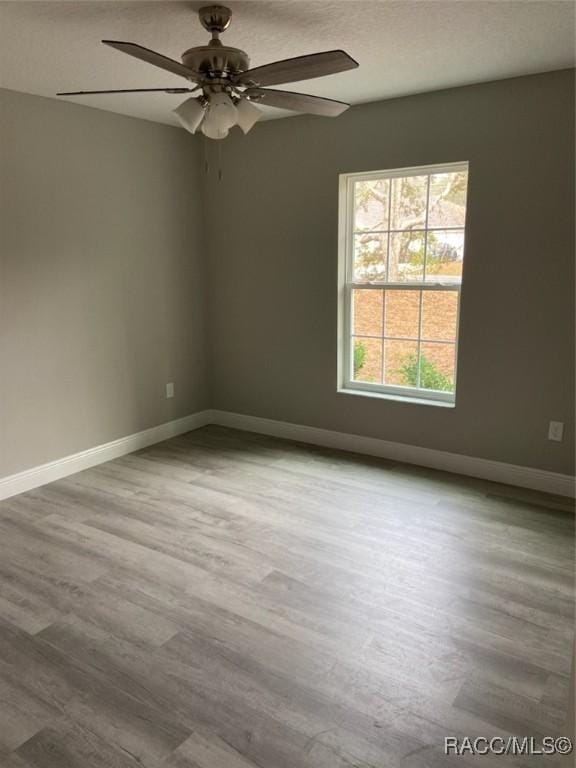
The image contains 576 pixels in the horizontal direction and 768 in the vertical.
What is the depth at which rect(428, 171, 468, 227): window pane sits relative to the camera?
356cm

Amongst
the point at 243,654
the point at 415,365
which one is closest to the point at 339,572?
the point at 243,654

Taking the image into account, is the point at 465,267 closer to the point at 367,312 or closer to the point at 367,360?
the point at 367,312

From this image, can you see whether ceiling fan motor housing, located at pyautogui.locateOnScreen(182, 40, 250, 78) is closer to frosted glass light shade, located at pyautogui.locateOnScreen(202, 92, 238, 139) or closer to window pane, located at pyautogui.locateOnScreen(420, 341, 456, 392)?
frosted glass light shade, located at pyautogui.locateOnScreen(202, 92, 238, 139)

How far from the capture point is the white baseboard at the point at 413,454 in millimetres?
3498

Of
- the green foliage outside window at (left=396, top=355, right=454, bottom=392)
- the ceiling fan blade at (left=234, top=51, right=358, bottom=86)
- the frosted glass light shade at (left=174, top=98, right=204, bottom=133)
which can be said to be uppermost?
the ceiling fan blade at (left=234, top=51, right=358, bottom=86)

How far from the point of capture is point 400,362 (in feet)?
13.1

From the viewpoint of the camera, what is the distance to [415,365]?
13.0ft

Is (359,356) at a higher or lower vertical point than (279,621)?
higher

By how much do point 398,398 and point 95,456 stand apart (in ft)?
7.28

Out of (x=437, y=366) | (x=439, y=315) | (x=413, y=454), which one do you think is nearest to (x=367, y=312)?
(x=439, y=315)

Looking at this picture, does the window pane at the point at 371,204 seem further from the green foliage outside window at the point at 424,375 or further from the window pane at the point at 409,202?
the green foliage outside window at the point at 424,375

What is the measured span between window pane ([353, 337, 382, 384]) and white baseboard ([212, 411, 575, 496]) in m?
0.46

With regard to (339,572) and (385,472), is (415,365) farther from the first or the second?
(339,572)

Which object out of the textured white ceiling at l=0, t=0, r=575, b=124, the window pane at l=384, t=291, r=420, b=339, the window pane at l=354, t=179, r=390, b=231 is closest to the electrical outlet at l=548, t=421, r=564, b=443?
the window pane at l=384, t=291, r=420, b=339
